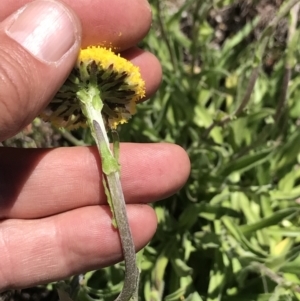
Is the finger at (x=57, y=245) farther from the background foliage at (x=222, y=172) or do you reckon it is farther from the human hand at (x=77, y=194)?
the background foliage at (x=222, y=172)

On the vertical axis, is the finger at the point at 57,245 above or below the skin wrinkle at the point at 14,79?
below

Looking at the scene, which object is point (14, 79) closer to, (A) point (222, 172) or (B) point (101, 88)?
(B) point (101, 88)

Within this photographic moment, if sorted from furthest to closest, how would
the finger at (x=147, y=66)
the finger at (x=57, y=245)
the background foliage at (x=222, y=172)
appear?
1. the background foliage at (x=222, y=172)
2. the finger at (x=147, y=66)
3. the finger at (x=57, y=245)

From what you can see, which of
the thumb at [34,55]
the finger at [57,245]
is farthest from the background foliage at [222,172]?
the thumb at [34,55]

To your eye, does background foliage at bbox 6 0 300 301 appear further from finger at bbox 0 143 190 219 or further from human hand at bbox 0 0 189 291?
finger at bbox 0 143 190 219

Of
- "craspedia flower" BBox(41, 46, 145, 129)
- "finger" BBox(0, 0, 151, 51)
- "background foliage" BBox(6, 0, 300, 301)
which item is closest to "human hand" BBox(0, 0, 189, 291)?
"finger" BBox(0, 0, 151, 51)

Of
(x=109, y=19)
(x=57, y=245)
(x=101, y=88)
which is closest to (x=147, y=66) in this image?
(x=109, y=19)
